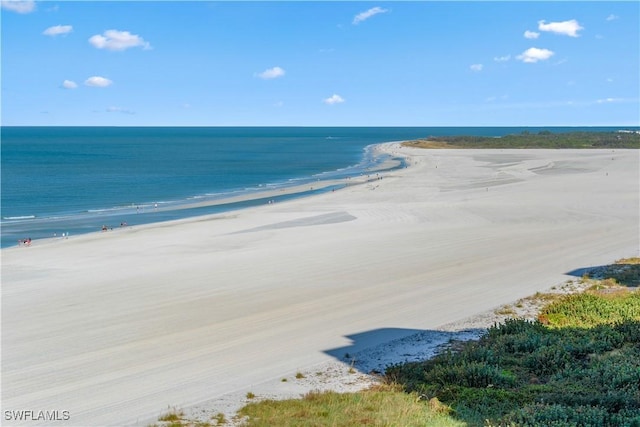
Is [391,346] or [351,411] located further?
[391,346]

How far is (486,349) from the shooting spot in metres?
14.0

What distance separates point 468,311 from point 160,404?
Answer: 33.4ft

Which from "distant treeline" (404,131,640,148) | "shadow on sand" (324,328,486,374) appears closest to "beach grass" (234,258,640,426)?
"shadow on sand" (324,328,486,374)

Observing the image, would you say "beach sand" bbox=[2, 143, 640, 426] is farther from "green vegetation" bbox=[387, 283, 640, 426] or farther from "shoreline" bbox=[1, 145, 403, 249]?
"shoreline" bbox=[1, 145, 403, 249]

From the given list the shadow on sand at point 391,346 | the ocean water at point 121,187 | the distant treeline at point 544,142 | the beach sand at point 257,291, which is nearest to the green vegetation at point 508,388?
the shadow on sand at point 391,346

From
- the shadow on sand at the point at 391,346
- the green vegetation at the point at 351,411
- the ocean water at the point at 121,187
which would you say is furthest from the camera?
the ocean water at the point at 121,187

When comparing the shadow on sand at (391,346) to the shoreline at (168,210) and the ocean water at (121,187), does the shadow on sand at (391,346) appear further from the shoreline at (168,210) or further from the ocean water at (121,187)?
the ocean water at (121,187)

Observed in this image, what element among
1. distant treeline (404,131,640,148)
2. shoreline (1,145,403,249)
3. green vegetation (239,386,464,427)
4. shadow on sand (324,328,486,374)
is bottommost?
shadow on sand (324,328,486,374)

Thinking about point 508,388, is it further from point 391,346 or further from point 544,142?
point 544,142

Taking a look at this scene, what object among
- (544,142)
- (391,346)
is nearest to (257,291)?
(391,346)

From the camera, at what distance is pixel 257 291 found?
69.1ft

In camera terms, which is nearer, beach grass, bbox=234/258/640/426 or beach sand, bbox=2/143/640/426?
beach grass, bbox=234/258/640/426

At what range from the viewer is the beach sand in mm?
13578

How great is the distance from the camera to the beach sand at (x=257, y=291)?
44.5 feet
